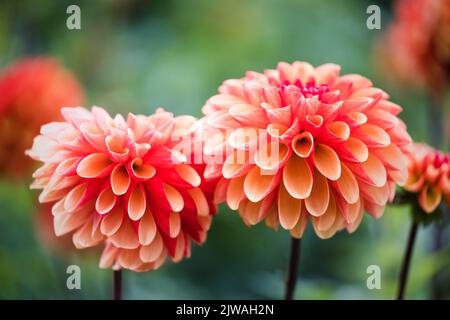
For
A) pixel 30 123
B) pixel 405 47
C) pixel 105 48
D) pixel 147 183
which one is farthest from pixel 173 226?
pixel 105 48

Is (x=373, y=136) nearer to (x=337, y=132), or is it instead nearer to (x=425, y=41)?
(x=337, y=132)

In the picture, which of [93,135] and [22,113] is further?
[22,113]

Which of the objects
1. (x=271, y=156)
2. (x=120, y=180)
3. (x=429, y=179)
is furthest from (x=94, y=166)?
(x=429, y=179)

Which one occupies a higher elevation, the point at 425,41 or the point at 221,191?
the point at 425,41

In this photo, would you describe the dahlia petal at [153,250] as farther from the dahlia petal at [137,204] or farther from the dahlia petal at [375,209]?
the dahlia petal at [375,209]

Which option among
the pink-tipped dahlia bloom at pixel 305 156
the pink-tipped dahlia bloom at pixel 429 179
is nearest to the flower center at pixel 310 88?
the pink-tipped dahlia bloom at pixel 305 156

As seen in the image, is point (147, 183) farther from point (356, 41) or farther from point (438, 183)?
point (356, 41)

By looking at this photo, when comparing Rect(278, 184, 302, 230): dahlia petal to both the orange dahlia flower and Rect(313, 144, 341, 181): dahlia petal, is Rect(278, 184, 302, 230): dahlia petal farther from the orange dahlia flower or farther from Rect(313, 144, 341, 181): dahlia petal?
the orange dahlia flower
